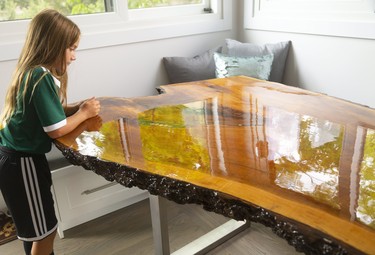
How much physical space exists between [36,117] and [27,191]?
29cm

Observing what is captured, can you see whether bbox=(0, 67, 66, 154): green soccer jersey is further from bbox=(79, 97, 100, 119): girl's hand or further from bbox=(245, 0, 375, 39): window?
bbox=(245, 0, 375, 39): window

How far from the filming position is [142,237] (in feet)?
5.97

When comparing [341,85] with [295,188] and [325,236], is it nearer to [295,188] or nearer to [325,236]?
[295,188]

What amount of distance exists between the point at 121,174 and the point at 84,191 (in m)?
0.89

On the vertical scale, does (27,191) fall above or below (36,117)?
below

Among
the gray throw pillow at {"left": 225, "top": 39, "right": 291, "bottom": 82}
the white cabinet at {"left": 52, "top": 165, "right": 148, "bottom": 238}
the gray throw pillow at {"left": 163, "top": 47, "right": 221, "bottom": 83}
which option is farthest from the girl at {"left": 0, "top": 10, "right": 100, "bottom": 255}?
the gray throw pillow at {"left": 225, "top": 39, "right": 291, "bottom": 82}

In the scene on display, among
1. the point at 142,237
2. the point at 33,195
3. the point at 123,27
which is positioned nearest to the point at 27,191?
the point at 33,195

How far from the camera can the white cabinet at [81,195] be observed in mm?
1722

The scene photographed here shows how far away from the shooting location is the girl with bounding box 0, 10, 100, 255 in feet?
3.81

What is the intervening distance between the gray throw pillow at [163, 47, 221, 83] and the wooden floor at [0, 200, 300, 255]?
0.93 metres

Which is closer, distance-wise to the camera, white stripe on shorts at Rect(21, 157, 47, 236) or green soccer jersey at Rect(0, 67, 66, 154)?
green soccer jersey at Rect(0, 67, 66, 154)

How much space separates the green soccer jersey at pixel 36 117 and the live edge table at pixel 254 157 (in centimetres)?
10

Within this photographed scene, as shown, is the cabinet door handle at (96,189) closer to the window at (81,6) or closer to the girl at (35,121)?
the girl at (35,121)

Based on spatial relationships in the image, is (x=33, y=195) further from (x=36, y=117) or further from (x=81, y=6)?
(x=81, y=6)
